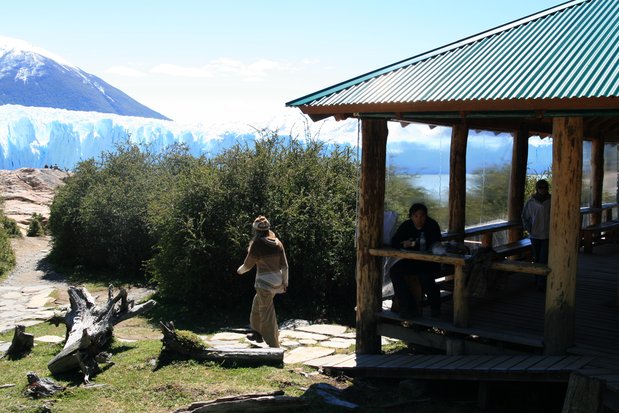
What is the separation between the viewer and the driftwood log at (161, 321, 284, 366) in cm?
775

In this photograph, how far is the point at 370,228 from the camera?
25.8ft

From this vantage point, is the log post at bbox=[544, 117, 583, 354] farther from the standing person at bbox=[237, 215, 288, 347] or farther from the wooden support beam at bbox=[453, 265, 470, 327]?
the standing person at bbox=[237, 215, 288, 347]

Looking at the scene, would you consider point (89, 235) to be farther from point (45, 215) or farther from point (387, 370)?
point (387, 370)

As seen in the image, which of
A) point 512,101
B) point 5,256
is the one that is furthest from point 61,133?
point 512,101

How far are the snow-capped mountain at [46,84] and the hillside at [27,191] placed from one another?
51.0 feet

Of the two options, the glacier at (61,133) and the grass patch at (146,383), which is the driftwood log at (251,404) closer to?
the grass patch at (146,383)

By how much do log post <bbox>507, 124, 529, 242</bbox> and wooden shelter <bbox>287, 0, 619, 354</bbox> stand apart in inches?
101

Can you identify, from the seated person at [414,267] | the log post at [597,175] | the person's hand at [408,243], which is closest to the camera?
the person's hand at [408,243]

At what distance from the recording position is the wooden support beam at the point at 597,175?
1370cm

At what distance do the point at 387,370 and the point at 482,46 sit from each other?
4.09 m

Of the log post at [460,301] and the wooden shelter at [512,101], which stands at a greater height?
the wooden shelter at [512,101]

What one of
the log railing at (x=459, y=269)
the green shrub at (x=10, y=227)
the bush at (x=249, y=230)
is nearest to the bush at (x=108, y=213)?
the green shrub at (x=10, y=227)

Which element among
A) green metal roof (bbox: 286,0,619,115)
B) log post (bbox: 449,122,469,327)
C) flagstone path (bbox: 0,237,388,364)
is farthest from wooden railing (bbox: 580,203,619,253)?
green metal roof (bbox: 286,0,619,115)

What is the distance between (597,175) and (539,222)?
5477 millimetres
